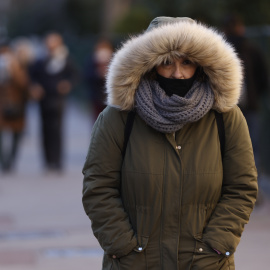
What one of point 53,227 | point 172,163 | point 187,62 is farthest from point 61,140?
point 172,163

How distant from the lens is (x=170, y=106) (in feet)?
12.0

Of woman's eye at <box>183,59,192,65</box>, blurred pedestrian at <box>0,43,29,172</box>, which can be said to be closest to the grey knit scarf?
woman's eye at <box>183,59,192,65</box>

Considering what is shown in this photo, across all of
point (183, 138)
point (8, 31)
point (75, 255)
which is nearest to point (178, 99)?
point (183, 138)

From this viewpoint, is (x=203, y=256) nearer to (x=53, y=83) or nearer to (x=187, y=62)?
(x=187, y=62)

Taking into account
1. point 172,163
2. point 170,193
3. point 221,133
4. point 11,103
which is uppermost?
point 11,103

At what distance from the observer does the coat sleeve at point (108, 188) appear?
3.66m

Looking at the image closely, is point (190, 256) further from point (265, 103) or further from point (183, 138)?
point (265, 103)

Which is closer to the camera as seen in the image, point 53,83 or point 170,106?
point 170,106

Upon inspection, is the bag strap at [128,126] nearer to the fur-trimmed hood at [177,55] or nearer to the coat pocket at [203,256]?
the fur-trimmed hood at [177,55]

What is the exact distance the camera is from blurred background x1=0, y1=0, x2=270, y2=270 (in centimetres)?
735

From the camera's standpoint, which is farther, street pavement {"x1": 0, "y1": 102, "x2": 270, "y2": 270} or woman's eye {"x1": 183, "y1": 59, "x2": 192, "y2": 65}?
street pavement {"x1": 0, "y1": 102, "x2": 270, "y2": 270}

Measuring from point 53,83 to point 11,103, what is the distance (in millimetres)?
795

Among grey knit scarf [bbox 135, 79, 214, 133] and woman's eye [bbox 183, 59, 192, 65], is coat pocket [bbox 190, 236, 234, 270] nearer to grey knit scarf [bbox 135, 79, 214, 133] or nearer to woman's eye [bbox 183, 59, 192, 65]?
grey knit scarf [bbox 135, 79, 214, 133]

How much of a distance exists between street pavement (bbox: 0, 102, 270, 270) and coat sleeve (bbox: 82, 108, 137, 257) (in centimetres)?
291
